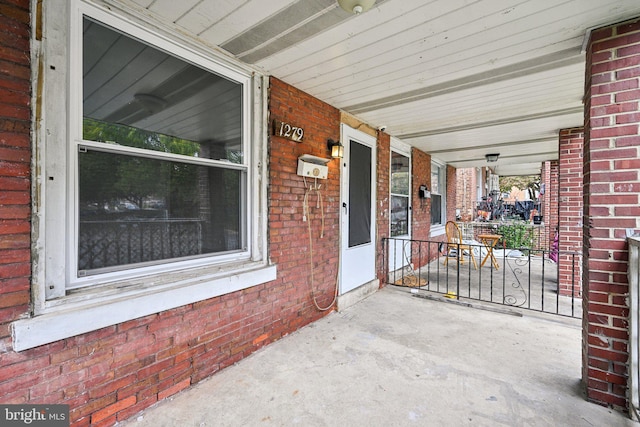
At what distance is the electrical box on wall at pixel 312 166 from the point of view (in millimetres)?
2885

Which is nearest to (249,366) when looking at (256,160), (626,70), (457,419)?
(457,419)

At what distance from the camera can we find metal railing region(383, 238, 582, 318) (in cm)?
368

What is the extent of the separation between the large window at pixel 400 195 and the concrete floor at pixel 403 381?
2.35m

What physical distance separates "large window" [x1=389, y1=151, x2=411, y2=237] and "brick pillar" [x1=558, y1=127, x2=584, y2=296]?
2.33m

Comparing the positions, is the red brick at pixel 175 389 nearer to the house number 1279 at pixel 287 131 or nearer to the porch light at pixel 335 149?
the house number 1279 at pixel 287 131

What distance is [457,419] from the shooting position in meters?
1.72

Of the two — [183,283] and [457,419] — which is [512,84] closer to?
[457,419]

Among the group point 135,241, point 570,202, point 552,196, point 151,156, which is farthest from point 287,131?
point 552,196

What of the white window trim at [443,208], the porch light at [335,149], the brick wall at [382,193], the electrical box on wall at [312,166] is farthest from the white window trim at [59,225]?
the white window trim at [443,208]

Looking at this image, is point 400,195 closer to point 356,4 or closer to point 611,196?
point 611,196

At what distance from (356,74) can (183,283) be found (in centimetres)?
229

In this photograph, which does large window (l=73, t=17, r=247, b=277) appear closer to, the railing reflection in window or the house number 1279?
the railing reflection in window

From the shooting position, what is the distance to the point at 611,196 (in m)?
1.79

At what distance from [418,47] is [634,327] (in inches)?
90.5
